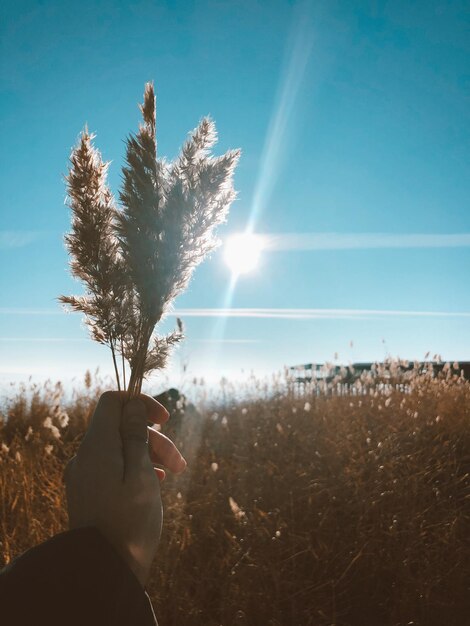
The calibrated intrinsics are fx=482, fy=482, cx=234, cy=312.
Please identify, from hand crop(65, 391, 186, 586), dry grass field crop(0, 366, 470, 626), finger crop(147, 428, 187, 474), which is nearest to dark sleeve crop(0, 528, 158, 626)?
hand crop(65, 391, 186, 586)

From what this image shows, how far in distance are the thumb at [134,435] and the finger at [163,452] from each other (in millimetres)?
155

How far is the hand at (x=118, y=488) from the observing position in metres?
1.24

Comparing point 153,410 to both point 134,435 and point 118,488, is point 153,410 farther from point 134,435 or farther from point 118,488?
point 118,488

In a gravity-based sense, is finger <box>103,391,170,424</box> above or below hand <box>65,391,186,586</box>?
above

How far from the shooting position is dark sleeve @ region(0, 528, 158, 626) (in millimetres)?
971

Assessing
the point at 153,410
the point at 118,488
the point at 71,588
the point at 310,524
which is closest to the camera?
the point at 71,588

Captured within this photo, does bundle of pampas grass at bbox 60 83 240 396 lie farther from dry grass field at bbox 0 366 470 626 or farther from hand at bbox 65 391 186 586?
dry grass field at bbox 0 366 470 626

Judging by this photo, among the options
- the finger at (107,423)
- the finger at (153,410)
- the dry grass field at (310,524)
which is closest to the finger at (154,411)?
the finger at (153,410)

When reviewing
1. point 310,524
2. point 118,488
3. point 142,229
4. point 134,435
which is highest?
point 142,229

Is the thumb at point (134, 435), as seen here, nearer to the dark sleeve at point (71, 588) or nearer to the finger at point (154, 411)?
the finger at point (154, 411)

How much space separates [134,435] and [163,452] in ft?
0.75

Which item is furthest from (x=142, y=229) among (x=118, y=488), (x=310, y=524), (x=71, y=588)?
(x=310, y=524)

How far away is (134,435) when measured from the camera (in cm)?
139

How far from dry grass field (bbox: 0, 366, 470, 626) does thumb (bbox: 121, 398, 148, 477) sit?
5.36 ft
